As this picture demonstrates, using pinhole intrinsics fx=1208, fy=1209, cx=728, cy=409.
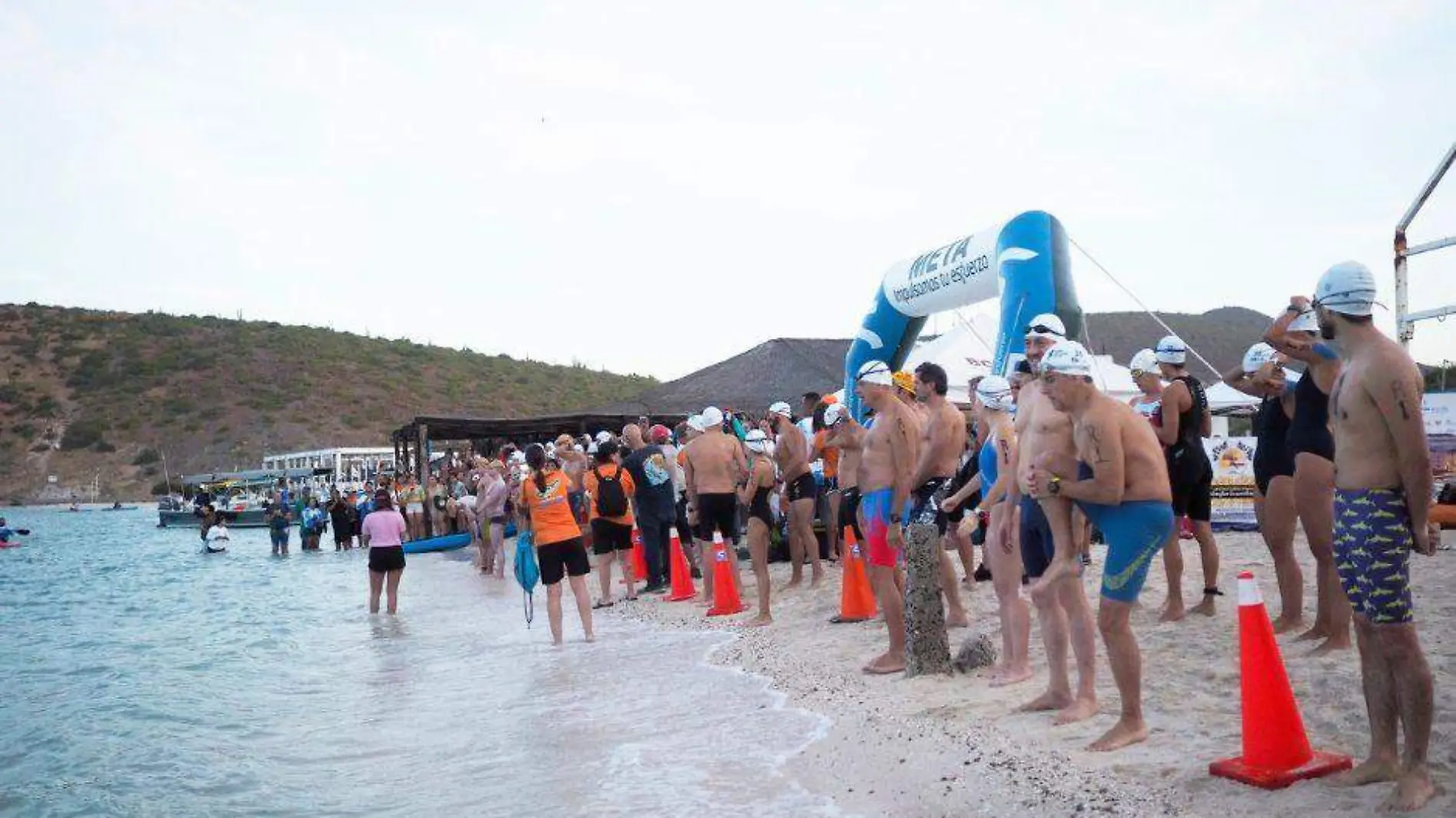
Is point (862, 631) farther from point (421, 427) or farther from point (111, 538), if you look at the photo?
point (111, 538)

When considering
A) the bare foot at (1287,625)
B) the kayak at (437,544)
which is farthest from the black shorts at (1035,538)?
the kayak at (437,544)

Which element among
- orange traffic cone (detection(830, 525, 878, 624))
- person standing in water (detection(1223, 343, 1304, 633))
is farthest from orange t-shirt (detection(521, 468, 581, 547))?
person standing in water (detection(1223, 343, 1304, 633))

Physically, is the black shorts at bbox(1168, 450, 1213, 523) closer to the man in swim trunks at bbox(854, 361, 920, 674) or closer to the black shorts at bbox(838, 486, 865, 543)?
the man in swim trunks at bbox(854, 361, 920, 674)

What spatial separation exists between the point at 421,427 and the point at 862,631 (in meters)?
19.9

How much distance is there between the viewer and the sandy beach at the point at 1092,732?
415cm

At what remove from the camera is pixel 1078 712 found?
17.2 feet

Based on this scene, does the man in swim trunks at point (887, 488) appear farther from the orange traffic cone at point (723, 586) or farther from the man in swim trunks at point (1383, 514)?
the orange traffic cone at point (723, 586)

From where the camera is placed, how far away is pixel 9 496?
73.2 meters

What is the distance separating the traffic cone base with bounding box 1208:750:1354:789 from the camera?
405 centimetres

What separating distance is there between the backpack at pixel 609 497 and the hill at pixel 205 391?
208 feet

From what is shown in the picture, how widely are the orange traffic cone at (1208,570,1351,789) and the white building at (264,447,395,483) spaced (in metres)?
38.5

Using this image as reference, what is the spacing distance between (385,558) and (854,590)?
244 inches

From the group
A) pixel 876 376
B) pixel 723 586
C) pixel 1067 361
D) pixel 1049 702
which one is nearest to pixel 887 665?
pixel 1049 702

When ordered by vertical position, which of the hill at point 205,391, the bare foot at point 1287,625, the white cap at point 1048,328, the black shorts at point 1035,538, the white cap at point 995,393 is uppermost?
the hill at point 205,391
